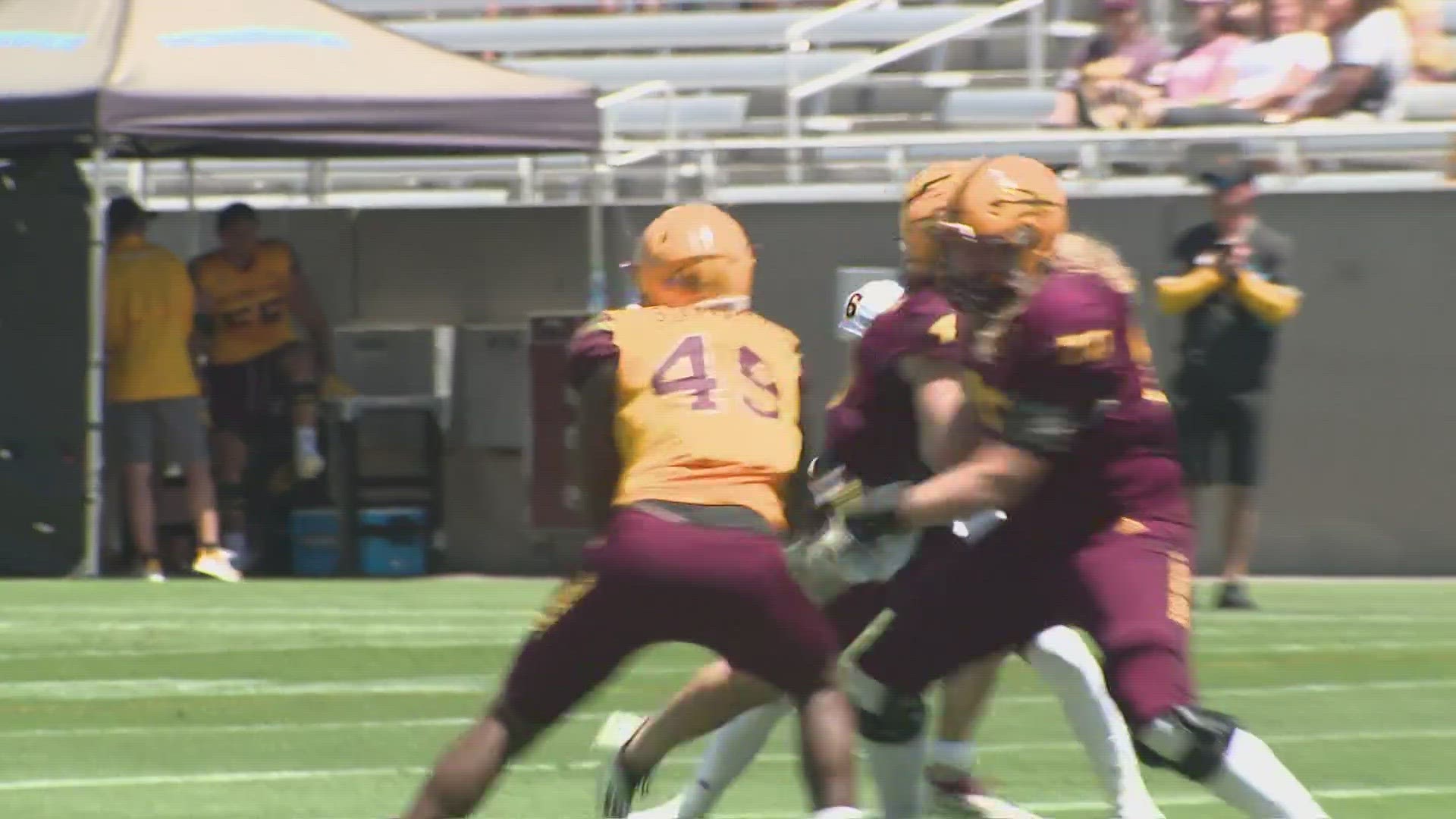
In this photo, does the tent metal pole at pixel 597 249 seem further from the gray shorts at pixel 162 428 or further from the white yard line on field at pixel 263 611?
the white yard line on field at pixel 263 611

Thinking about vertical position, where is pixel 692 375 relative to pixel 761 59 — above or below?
above

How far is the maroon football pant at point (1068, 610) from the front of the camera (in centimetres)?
542

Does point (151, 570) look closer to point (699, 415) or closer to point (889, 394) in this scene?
point (889, 394)

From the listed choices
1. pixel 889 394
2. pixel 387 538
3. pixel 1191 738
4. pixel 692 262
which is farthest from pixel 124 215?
pixel 1191 738

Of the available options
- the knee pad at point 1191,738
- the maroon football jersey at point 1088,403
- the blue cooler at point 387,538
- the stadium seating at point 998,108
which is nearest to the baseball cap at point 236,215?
the blue cooler at point 387,538

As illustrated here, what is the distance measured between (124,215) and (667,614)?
893 cm

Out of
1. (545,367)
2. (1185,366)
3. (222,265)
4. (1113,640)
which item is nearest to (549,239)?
(545,367)

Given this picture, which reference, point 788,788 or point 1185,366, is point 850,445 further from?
point 1185,366

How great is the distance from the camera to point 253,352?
1455 cm

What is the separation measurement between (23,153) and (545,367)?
2878 millimetres

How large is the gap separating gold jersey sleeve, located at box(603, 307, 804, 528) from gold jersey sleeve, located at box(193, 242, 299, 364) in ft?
29.7

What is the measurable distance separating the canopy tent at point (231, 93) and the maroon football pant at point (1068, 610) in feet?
25.1

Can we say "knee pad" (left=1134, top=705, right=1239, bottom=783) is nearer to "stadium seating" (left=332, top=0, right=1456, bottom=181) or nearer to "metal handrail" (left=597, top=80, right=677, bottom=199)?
"metal handrail" (left=597, top=80, right=677, bottom=199)

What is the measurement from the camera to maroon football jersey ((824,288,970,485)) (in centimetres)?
607
